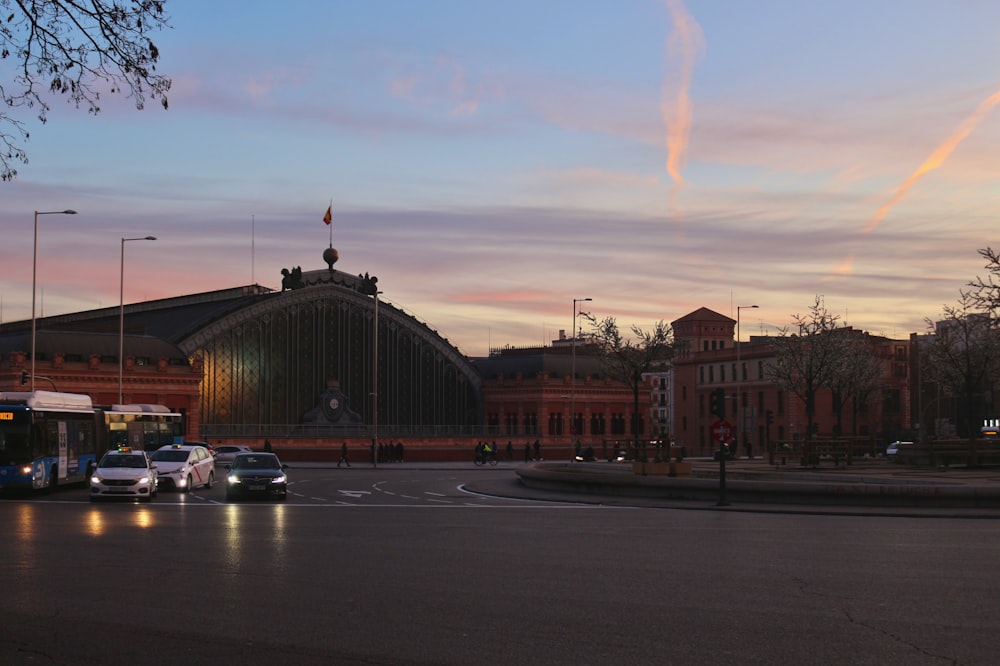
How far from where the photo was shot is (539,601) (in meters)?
13.8

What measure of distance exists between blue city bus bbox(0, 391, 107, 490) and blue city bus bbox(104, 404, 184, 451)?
8.84 m

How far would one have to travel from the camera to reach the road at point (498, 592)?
1094 centimetres

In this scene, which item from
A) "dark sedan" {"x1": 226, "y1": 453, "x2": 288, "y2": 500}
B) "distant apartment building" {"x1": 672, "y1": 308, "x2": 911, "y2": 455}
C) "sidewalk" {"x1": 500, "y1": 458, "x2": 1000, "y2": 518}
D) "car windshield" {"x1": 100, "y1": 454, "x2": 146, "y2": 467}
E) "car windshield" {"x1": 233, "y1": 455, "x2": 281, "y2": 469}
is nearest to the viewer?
"sidewalk" {"x1": 500, "y1": 458, "x2": 1000, "y2": 518}

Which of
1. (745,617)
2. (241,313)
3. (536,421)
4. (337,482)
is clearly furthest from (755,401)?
(745,617)

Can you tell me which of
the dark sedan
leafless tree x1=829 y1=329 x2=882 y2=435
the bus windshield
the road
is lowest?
the road

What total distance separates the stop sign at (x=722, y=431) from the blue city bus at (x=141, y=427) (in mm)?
27750

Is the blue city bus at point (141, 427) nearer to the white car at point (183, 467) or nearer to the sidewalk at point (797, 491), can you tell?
the white car at point (183, 467)

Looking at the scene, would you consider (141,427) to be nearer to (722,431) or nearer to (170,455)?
(170,455)

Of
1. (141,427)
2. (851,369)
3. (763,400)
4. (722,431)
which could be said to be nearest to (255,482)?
(722,431)

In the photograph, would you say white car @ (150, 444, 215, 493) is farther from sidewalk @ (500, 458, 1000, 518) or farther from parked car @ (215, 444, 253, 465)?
parked car @ (215, 444, 253, 465)

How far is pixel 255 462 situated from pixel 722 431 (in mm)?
13837

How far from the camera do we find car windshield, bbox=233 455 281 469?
1412 inches

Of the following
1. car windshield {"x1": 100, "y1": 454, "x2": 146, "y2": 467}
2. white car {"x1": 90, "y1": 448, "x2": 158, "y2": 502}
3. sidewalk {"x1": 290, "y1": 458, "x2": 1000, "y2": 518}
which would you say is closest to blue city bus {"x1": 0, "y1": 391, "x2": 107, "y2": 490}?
car windshield {"x1": 100, "y1": 454, "x2": 146, "y2": 467}

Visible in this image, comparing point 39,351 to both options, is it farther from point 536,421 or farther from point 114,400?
point 536,421
